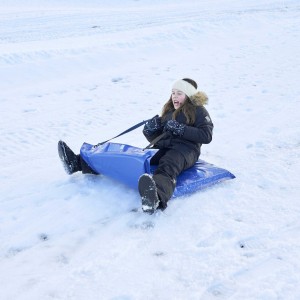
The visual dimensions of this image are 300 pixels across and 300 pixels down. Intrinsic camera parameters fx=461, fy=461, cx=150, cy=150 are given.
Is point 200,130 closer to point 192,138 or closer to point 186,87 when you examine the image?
point 192,138

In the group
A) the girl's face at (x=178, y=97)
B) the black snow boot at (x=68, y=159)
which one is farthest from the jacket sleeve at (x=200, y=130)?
the black snow boot at (x=68, y=159)

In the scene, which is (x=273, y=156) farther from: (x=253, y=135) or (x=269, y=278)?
(x=269, y=278)

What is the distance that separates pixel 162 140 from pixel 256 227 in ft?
3.92

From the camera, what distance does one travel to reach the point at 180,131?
12.2 ft

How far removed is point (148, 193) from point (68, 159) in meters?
1.07

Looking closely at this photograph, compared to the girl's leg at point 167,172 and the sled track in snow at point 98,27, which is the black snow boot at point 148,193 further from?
the sled track in snow at point 98,27

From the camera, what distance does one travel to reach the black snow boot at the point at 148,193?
10.4ft

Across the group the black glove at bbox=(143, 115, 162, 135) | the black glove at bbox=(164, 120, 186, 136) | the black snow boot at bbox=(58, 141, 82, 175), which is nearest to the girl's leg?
the black glove at bbox=(164, 120, 186, 136)

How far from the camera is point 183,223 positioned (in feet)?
10.7

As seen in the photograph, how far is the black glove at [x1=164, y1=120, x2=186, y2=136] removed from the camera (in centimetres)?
372

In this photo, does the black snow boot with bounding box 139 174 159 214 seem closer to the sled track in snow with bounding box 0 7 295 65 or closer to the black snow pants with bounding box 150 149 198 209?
the black snow pants with bounding box 150 149 198 209

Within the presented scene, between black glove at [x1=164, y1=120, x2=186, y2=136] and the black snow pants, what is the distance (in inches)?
6.2

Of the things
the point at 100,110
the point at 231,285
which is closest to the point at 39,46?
the point at 100,110

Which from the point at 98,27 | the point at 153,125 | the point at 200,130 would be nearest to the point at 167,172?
the point at 200,130
